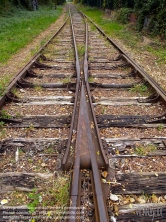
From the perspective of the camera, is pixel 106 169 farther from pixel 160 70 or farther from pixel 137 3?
pixel 137 3

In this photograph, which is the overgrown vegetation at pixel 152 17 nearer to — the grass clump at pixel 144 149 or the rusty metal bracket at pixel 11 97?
the rusty metal bracket at pixel 11 97

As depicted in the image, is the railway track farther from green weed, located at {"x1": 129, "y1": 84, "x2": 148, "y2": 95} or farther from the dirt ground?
the dirt ground

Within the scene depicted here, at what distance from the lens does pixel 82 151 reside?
2.68m

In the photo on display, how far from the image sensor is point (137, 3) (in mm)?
13219

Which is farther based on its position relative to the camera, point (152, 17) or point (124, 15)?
point (124, 15)

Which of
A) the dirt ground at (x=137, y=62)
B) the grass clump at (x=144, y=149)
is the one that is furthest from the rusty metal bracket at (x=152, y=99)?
the grass clump at (x=144, y=149)

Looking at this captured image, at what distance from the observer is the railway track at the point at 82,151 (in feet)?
6.91

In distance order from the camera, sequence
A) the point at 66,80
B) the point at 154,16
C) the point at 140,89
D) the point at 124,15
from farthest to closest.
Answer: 1. the point at 124,15
2. the point at 154,16
3. the point at 66,80
4. the point at 140,89

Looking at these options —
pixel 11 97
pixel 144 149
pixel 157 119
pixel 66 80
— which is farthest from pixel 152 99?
pixel 11 97

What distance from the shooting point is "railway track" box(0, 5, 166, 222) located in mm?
2105

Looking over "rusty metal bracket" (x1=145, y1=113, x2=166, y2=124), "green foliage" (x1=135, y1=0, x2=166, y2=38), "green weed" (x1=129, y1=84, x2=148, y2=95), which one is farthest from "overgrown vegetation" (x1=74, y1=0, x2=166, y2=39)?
"rusty metal bracket" (x1=145, y1=113, x2=166, y2=124)

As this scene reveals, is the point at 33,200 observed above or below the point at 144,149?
below

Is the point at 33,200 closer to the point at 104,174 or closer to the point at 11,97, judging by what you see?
the point at 104,174

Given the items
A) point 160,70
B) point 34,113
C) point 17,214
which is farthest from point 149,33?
point 17,214
